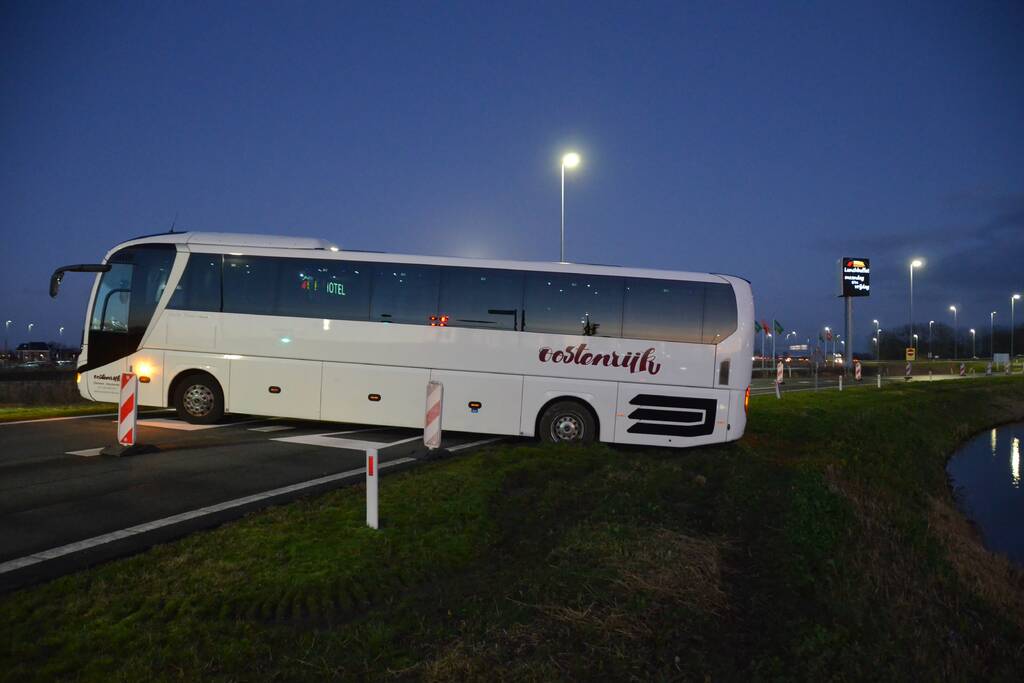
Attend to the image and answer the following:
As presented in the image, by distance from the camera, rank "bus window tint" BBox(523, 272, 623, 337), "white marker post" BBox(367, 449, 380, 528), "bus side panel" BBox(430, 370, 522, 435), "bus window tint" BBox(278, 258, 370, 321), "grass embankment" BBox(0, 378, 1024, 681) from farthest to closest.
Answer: "bus window tint" BBox(278, 258, 370, 321)
"bus side panel" BBox(430, 370, 522, 435)
"bus window tint" BBox(523, 272, 623, 337)
"white marker post" BBox(367, 449, 380, 528)
"grass embankment" BBox(0, 378, 1024, 681)

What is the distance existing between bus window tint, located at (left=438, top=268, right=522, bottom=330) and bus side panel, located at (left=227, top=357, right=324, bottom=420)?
8.64ft

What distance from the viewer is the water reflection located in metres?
12.2

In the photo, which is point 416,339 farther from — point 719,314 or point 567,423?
point 719,314

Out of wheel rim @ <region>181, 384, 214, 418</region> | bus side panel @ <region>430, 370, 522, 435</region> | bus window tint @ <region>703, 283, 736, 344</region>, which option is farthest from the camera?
wheel rim @ <region>181, 384, 214, 418</region>

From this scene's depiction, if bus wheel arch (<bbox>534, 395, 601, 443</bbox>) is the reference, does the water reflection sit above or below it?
below

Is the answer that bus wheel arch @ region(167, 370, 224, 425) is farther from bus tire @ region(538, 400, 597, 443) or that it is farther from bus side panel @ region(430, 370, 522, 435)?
bus tire @ region(538, 400, 597, 443)

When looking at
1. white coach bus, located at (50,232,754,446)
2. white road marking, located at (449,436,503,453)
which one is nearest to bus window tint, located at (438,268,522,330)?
white coach bus, located at (50,232,754,446)

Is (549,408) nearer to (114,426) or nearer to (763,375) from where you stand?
(114,426)

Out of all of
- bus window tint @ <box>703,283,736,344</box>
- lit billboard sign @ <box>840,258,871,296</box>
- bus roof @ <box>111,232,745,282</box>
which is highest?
lit billboard sign @ <box>840,258,871,296</box>

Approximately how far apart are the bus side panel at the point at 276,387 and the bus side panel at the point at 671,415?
5.41 m

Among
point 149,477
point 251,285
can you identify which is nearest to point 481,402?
point 251,285

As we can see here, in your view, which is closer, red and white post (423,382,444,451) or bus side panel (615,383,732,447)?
red and white post (423,382,444,451)

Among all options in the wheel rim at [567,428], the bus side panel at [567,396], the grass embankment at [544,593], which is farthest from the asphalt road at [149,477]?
the wheel rim at [567,428]

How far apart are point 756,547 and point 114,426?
36.9 feet
